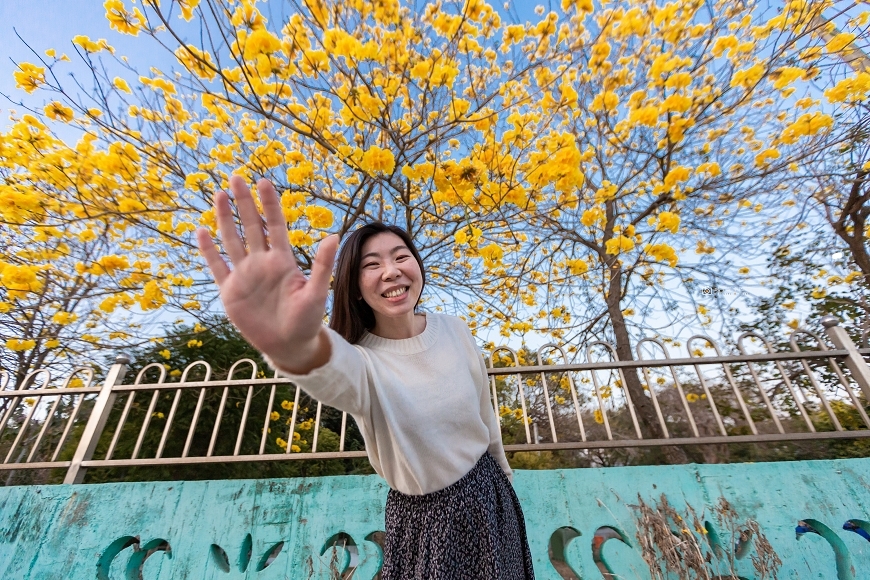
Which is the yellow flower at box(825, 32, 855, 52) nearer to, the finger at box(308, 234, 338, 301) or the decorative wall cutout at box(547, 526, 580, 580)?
the decorative wall cutout at box(547, 526, 580, 580)

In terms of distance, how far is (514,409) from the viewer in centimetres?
311

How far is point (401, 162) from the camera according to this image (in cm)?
297

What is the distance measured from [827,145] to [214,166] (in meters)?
4.91

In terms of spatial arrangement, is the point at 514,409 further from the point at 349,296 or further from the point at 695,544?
the point at 349,296

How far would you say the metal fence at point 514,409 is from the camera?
6.39 ft

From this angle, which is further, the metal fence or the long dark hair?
the metal fence

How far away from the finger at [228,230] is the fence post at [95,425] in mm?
2182

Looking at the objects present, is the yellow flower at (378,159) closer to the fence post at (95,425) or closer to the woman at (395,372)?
the woman at (395,372)

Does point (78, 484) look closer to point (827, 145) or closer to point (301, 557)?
point (301, 557)

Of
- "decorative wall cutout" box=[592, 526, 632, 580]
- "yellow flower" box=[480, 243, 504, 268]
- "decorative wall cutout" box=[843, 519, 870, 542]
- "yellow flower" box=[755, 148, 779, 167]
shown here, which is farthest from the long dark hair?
"yellow flower" box=[755, 148, 779, 167]

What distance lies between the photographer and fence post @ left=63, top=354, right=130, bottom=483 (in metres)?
2.01

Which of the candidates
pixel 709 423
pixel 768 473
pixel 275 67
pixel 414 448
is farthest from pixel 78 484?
pixel 709 423

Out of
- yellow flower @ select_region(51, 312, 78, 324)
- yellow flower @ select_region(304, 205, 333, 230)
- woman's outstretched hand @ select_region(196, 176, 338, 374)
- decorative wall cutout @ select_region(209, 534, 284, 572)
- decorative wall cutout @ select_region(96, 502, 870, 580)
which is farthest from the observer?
yellow flower @ select_region(51, 312, 78, 324)

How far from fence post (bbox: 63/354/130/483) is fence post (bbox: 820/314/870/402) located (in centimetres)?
402
